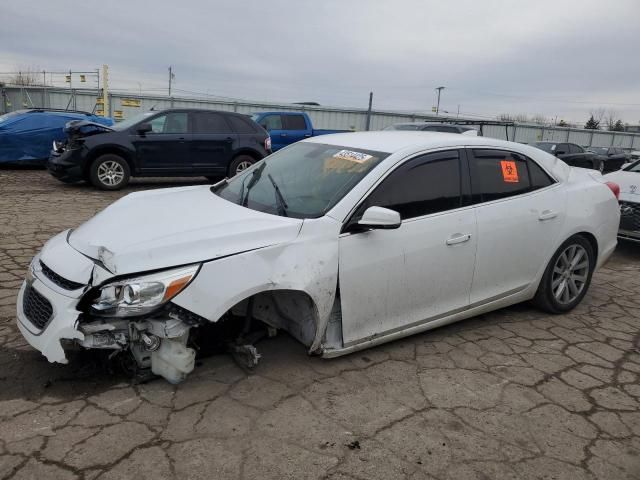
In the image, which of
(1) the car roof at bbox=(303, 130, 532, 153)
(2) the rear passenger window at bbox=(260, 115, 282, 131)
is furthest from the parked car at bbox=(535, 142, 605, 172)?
(1) the car roof at bbox=(303, 130, 532, 153)

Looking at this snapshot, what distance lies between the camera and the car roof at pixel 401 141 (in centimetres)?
370

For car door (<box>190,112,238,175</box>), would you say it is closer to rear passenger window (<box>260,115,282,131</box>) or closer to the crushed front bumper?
rear passenger window (<box>260,115,282,131</box>)

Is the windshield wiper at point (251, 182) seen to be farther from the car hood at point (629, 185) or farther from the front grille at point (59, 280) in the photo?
the car hood at point (629, 185)

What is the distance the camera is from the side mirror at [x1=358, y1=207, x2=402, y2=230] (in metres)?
3.12

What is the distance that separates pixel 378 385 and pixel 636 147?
4052cm

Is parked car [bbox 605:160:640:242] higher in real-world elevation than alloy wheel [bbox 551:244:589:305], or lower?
higher

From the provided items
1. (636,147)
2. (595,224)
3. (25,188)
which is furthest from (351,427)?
(636,147)

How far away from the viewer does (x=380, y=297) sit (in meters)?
3.35

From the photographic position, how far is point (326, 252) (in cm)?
310

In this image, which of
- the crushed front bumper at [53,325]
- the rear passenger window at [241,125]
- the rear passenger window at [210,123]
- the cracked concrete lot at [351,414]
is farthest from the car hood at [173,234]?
the rear passenger window at [241,125]

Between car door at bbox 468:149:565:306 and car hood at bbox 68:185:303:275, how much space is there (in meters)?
1.55

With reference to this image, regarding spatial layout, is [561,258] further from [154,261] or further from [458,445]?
[154,261]

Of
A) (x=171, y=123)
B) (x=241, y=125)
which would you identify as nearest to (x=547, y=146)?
(x=241, y=125)

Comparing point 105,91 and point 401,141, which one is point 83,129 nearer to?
point 401,141
